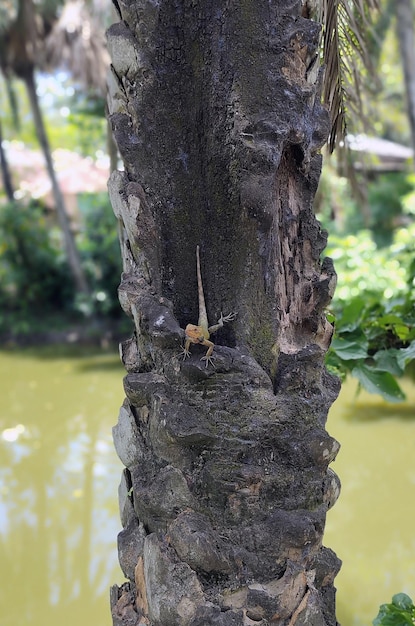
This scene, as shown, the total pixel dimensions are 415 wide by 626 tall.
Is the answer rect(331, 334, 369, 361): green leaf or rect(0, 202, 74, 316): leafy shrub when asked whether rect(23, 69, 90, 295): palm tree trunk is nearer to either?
rect(0, 202, 74, 316): leafy shrub

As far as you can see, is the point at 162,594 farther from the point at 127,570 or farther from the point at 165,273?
the point at 165,273

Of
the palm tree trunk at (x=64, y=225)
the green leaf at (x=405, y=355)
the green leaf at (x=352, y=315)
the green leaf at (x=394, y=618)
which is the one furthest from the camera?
the palm tree trunk at (x=64, y=225)

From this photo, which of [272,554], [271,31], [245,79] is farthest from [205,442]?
[271,31]

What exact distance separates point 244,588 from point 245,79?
115cm

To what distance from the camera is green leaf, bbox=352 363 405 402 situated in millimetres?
2494

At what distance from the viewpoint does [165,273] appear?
156cm

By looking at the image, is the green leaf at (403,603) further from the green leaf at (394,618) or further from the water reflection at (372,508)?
the water reflection at (372,508)

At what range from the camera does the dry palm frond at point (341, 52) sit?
2.05m

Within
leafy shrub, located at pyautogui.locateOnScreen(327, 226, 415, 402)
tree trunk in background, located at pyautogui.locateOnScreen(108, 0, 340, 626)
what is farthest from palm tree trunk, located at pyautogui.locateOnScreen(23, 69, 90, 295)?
tree trunk in background, located at pyautogui.locateOnScreen(108, 0, 340, 626)

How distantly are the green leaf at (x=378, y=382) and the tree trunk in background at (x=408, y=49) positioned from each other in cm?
625

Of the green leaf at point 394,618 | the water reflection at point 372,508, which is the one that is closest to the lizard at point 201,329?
the green leaf at point 394,618

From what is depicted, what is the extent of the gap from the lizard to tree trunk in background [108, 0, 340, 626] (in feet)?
0.08

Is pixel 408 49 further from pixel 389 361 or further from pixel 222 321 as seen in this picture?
pixel 222 321

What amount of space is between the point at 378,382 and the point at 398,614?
91 centimetres
